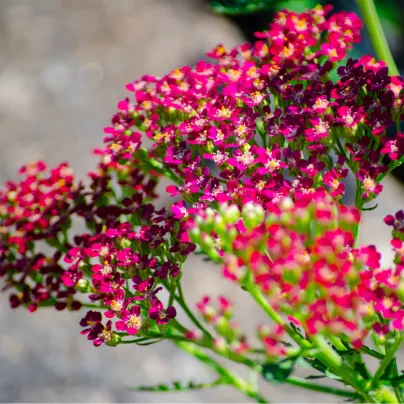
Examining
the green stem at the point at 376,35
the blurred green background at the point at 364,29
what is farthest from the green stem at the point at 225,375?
the blurred green background at the point at 364,29

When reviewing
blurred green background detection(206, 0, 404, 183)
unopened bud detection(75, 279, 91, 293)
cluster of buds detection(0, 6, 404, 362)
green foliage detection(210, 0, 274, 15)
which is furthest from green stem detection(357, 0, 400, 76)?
blurred green background detection(206, 0, 404, 183)

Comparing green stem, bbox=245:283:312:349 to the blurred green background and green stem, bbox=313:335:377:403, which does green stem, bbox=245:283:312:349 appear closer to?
green stem, bbox=313:335:377:403

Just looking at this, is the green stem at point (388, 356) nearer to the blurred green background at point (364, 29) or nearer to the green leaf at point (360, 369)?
the green leaf at point (360, 369)

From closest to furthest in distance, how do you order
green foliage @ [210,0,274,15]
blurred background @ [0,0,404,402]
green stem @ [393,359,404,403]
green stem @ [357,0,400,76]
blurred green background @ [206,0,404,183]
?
green stem @ [393,359,404,403] < green stem @ [357,0,400,76] < green foliage @ [210,0,274,15] < blurred background @ [0,0,404,402] < blurred green background @ [206,0,404,183]

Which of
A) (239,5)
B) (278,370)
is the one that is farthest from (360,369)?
(239,5)

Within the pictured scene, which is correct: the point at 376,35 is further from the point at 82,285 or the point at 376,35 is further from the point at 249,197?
the point at 82,285

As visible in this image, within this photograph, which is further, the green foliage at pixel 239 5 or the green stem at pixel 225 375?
the green foliage at pixel 239 5
